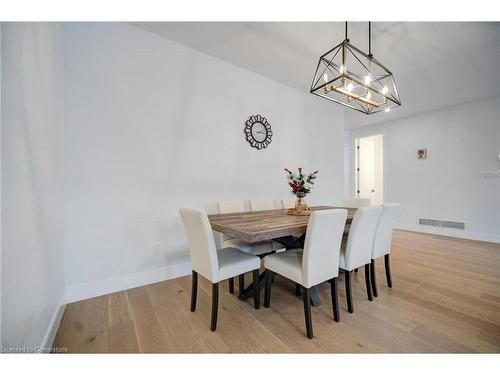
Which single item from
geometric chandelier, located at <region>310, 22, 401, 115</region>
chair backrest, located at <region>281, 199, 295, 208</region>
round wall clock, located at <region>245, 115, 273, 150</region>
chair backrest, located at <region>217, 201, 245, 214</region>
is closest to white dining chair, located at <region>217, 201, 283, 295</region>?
chair backrest, located at <region>217, 201, 245, 214</region>

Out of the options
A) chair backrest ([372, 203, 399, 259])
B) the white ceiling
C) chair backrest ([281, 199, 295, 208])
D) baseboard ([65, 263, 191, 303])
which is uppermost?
the white ceiling

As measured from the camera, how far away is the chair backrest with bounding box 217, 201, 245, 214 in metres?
2.41

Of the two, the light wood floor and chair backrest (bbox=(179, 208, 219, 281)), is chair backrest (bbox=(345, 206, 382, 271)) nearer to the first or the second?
the light wood floor

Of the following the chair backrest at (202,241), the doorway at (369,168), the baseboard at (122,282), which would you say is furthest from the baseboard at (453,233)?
the chair backrest at (202,241)

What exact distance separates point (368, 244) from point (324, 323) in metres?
0.76

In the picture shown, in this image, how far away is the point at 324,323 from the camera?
1.58 metres

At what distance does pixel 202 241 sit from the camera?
4.93 feet

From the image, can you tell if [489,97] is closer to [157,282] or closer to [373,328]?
[373,328]

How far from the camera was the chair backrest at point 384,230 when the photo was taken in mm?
1948

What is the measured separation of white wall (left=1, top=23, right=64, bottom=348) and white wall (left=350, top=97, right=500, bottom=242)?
19.6 ft

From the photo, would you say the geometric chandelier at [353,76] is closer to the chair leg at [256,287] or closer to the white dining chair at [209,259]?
the white dining chair at [209,259]

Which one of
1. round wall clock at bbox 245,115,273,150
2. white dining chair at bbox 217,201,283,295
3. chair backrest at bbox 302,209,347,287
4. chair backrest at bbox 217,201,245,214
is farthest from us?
round wall clock at bbox 245,115,273,150

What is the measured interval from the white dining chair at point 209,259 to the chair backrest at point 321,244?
1.56 feet
